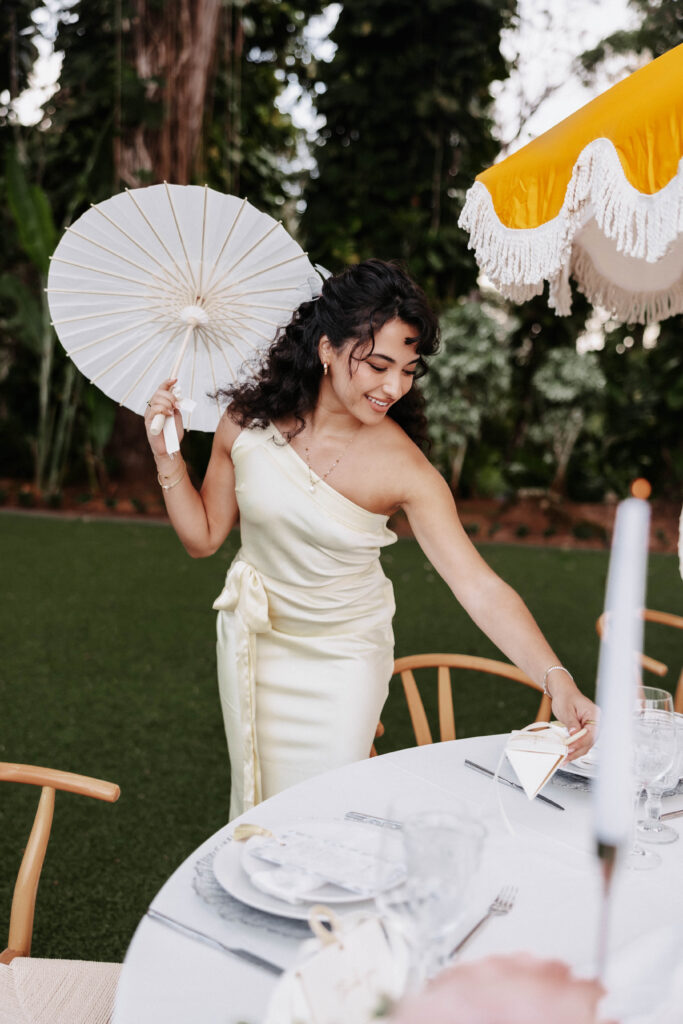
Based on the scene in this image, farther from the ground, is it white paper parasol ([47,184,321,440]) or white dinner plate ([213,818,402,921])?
white paper parasol ([47,184,321,440])

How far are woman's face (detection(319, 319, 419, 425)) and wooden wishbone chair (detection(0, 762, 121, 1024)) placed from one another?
103 centimetres

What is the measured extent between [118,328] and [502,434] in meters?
11.5

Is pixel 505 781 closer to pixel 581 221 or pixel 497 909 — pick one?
pixel 497 909

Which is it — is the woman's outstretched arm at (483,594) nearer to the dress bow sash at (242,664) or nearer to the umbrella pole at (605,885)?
the dress bow sash at (242,664)

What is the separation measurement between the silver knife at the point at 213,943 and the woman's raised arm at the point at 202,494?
123cm

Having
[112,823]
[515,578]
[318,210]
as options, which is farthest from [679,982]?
[318,210]

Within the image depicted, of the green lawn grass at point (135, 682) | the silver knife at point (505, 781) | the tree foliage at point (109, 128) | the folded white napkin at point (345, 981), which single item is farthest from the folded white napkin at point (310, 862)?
the tree foliage at point (109, 128)

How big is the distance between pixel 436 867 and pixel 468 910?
0.51 m

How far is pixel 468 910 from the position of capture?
4.23ft

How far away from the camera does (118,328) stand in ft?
8.64

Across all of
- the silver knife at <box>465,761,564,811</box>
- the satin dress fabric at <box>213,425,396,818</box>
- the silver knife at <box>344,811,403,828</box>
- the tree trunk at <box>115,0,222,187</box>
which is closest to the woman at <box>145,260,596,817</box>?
the satin dress fabric at <box>213,425,396,818</box>

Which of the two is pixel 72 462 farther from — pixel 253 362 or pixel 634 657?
pixel 634 657

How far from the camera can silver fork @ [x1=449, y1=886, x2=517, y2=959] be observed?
1.20 metres

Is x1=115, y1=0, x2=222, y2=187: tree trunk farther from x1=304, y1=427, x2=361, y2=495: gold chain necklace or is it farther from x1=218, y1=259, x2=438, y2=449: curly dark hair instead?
x1=304, y1=427, x2=361, y2=495: gold chain necklace
